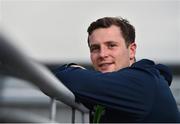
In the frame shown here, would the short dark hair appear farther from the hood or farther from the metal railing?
the metal railing

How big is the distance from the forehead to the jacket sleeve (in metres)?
0.19

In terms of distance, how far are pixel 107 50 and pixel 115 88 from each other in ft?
0.72

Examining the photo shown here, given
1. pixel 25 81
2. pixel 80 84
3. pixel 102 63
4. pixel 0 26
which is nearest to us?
pixel 0 26

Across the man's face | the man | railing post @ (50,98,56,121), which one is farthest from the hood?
railing post @ (50,98,56,121)

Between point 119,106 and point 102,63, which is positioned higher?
point 102,63

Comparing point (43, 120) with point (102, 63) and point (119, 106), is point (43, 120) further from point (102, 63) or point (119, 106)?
point (102, 63)

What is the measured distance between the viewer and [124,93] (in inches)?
36.5

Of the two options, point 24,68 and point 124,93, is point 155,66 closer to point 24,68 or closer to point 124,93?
point 124,93

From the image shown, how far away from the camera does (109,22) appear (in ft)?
3.84

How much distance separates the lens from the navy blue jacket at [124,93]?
3.02 ft

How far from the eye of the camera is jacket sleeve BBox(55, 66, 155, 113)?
918 millimetres

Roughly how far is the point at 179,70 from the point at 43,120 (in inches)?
187

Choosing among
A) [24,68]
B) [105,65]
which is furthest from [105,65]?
[24,68]

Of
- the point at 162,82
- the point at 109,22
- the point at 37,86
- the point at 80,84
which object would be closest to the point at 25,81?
the point at 37,86
